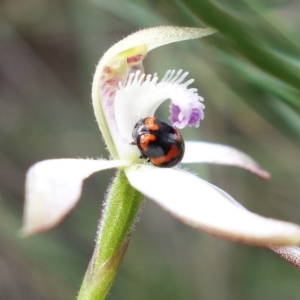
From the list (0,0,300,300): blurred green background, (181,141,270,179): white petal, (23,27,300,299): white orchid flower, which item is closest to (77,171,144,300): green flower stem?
(23,27,300,299): white orchid flower

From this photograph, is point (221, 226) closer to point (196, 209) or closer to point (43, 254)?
point (196, 209)

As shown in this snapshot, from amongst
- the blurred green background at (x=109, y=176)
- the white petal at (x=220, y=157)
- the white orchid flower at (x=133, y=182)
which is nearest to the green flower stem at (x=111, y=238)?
the white orchid flower at (x=133, y=182)

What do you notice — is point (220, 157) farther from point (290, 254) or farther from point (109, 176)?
point (109, 176)

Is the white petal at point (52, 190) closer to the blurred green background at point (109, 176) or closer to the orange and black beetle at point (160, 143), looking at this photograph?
the orange and black beetle at point (160, 143)

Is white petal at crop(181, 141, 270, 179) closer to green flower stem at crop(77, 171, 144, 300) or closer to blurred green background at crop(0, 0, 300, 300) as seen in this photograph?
green flower stem at crop(77, 171, 144, 300)

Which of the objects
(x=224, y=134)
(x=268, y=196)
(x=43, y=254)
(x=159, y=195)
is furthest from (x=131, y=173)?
(x=268, y=196)

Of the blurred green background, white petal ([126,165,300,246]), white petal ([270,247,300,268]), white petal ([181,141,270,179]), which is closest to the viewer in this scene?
white petal ([126,165,300,246])
